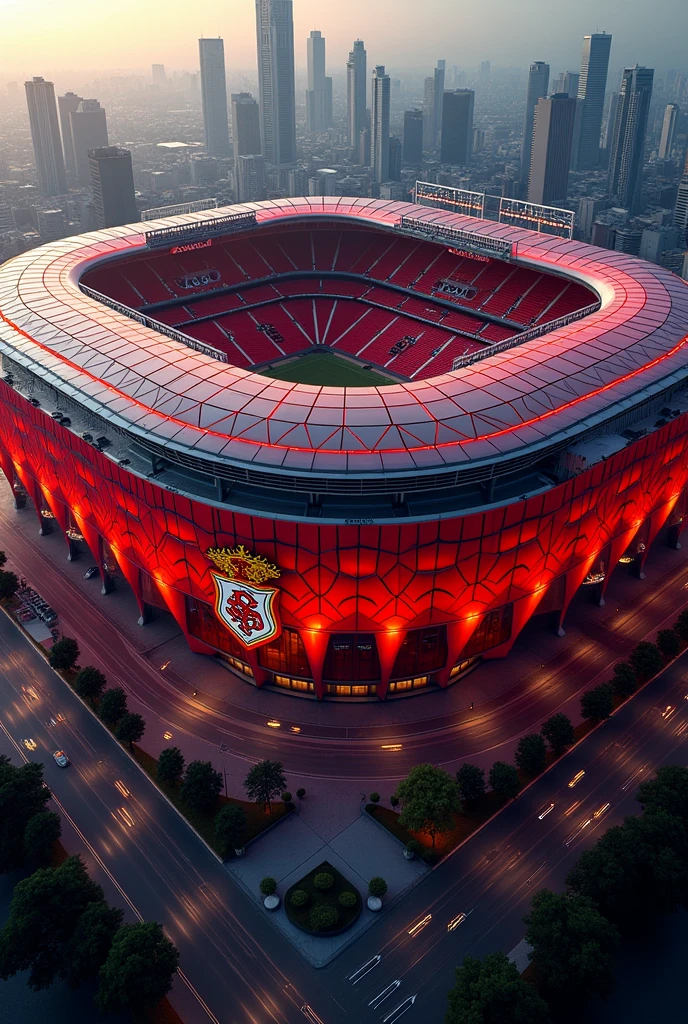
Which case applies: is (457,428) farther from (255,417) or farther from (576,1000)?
(576,1000)

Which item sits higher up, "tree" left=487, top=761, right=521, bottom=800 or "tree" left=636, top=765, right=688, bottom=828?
"tree" left=636, top=765, right=688, bottom=828

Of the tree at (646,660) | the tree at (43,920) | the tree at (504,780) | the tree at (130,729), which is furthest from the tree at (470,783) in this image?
the tree at (43,920)

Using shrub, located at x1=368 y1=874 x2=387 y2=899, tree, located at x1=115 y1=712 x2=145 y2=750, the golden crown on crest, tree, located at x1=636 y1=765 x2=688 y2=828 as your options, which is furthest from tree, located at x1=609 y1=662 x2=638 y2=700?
tree, located at x1=115 y1=712 x2=145 y2=750

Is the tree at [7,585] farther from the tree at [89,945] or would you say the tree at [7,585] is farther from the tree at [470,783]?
the tree at [470,783]

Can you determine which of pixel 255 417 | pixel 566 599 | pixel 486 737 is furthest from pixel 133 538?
pixel 566 599

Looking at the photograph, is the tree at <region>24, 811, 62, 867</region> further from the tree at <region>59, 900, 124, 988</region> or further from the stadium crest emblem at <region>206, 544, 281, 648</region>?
the stadium crest emblem at <region>206, 544, 281, 648</region>
